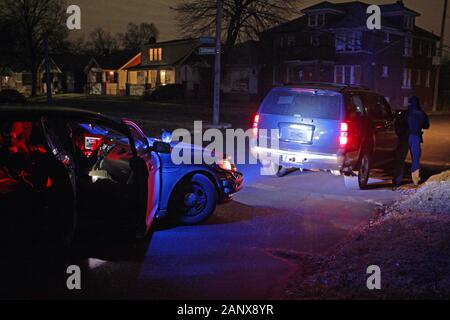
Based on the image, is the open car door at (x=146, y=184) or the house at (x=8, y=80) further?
the house at (x=8, y=80)

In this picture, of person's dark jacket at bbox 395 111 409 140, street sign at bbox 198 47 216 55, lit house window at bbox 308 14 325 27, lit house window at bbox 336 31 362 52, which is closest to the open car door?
person's dark jacket at bbox 395 111 409 140

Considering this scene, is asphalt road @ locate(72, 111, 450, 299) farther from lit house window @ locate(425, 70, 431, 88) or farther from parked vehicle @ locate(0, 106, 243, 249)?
lit house window @ locate(425, 70, 431, 88)

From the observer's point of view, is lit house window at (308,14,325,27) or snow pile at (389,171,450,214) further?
lit house window at (308,14,325,27)

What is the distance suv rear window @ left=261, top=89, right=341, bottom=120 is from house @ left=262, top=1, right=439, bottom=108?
3355 cm

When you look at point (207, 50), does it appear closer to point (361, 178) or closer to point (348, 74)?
point (361, 178)

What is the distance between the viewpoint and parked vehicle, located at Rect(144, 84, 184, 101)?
4566 cm

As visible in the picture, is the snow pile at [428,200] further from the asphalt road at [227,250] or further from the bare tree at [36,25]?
the bare tree at [36,25]

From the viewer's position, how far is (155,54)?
55812 millimetres

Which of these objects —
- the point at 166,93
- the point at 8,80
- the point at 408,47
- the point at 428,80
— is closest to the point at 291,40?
the point at 408,47

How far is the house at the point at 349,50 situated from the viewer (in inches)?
1699

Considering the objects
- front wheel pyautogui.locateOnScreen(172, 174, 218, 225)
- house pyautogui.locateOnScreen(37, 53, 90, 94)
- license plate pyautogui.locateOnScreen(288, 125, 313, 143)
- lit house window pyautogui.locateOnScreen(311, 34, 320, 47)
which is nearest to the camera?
front wheel pyautogui.locateOnScreen(172, 174, 218, 225)

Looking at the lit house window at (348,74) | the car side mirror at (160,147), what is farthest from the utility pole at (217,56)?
the lit house window at (348,74)

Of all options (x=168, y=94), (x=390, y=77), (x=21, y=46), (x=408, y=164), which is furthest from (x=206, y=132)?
(x=21, y=46)

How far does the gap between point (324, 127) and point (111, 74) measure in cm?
5436
